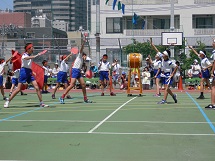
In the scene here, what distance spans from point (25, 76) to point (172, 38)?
652 inches

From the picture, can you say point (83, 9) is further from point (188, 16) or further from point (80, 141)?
point (80, 141)

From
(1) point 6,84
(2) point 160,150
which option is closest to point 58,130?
(2) point 160,150

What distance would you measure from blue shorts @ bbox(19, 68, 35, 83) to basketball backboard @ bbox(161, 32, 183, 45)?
52.7 feet

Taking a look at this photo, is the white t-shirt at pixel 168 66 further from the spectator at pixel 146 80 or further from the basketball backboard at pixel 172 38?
the basketball backboard at pixel 172 38

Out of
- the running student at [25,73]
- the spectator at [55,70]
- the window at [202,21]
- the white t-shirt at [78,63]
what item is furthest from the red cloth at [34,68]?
the window at [202,21]

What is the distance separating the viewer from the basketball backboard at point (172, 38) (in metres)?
28.0

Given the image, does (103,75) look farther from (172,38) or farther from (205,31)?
(205,31)

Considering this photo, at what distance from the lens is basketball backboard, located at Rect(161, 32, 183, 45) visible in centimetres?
2802

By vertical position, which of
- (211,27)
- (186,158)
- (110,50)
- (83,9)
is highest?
(83,9)

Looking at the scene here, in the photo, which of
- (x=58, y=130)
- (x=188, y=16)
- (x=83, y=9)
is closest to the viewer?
(x=58, y=130)

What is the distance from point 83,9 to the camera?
195250mm

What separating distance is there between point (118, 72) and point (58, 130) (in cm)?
1997

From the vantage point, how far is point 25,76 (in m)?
13.2

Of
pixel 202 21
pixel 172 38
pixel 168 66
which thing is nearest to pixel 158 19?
pixel 202 21
